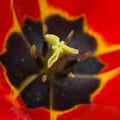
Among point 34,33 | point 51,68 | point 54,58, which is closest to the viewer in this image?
point 54,58

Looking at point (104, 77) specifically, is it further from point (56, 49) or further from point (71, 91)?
point (56, 49)

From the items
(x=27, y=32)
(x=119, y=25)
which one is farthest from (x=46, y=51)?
(x=119, y=25)

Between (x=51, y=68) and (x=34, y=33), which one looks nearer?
(x=51, y=68)

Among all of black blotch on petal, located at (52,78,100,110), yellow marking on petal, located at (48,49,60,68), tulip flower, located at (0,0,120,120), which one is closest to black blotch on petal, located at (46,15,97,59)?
tulip flower, located at (0,0,120,120)

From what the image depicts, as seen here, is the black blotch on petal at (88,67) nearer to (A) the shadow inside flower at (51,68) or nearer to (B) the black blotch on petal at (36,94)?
(A) the shadow inside flower at (51,68)

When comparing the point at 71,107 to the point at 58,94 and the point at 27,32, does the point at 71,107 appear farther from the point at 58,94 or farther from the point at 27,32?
the point at 27,32

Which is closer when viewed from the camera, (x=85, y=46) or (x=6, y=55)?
(x=6, y=55)

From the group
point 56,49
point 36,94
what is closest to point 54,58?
point 56,49
